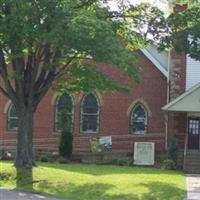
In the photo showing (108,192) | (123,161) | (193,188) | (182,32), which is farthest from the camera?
(123,161)

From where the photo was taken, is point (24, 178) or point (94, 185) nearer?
point (94, 185)

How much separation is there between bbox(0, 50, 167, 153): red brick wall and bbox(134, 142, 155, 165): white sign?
6.52ft

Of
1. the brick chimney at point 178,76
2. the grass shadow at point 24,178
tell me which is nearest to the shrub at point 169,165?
the brick chimney at point 178,76

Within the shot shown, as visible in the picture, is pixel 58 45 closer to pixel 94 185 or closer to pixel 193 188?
pixel 94 185

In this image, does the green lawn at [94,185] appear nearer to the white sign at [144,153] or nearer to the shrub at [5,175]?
the shrub at [5,175]

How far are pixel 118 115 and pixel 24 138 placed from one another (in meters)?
12.4

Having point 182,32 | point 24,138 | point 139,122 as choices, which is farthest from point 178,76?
point 24,138

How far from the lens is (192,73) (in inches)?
1323

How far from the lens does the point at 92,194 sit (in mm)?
18391

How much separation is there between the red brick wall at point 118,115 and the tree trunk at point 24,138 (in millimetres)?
11237

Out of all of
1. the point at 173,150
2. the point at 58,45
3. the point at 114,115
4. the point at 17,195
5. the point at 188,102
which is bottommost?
the point at 17,195

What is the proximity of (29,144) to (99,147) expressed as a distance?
1077 cm

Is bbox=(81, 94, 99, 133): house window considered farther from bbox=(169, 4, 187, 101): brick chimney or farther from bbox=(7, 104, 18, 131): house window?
bbox=(169, 4, 187, 101): brick chimney

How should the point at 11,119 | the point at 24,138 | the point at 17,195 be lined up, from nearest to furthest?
the point at 17,195
the point at 24,138
the point at 11,119
